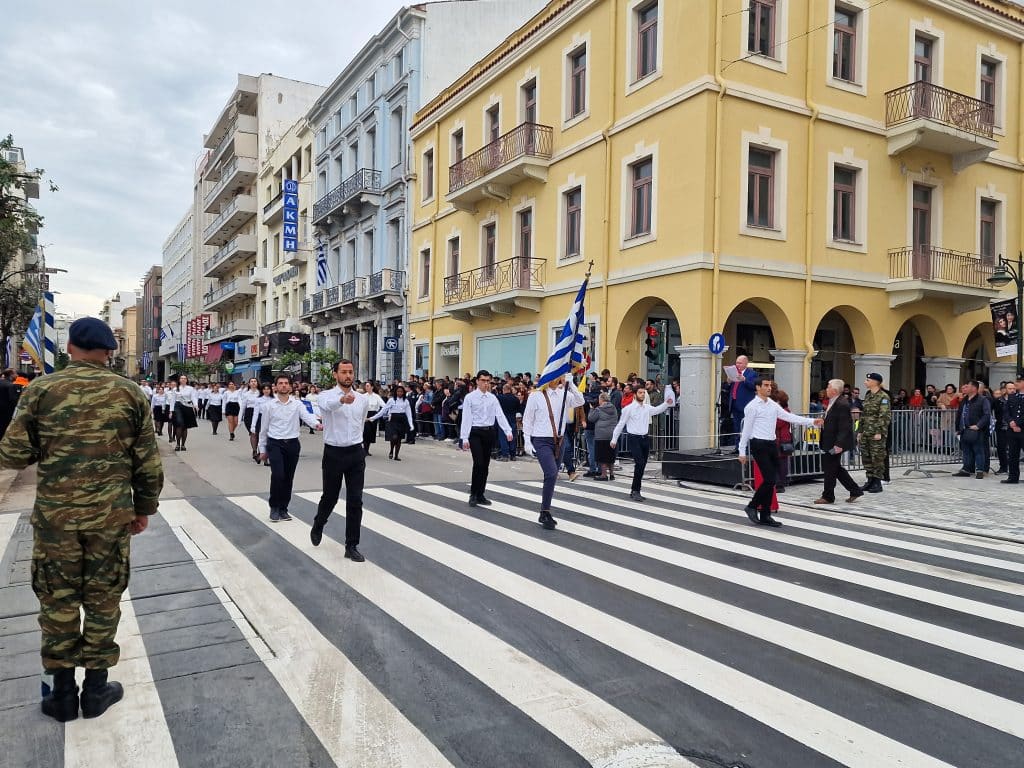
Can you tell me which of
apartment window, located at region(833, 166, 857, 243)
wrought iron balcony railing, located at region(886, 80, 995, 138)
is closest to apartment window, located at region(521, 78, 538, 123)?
apartment window, located at region(833, 166, 857, 243)

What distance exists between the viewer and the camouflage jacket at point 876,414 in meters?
11.8

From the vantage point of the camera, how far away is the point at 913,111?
18891 mm

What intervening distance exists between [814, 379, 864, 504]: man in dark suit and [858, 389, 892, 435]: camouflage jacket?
4.09 ft

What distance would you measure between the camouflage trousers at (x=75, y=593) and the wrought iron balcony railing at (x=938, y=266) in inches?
778

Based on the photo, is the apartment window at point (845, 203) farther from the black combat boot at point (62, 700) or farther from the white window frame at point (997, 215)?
the black combat boot at point (62, 700)

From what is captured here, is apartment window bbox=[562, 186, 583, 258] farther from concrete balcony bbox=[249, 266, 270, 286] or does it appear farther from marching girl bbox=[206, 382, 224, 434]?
concrete balcony bbox=[249, 266, 270, 286]

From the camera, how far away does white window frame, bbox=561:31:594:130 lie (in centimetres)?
2022

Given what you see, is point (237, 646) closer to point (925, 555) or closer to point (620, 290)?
point (925, 555)

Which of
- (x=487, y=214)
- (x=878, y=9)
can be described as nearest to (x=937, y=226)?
(x=878, y=9)

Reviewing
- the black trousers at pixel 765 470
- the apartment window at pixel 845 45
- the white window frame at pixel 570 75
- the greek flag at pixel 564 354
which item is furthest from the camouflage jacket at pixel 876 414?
the white window frame at pixel 570 75

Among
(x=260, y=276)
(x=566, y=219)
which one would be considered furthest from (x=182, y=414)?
(x=260, y=276)

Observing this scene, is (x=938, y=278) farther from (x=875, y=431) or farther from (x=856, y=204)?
(x=875, y=431)

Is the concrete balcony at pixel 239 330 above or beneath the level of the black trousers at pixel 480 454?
→ above

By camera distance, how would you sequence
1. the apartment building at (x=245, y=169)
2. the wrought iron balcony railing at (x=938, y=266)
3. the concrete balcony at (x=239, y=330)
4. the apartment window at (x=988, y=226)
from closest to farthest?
the wrought iron balcony railing at (x=938, y=266) < the apartment window at (x=988, y=226) < the apartment building at (x=245, y=169) < the concrete balcony at (x=239, y=330)
